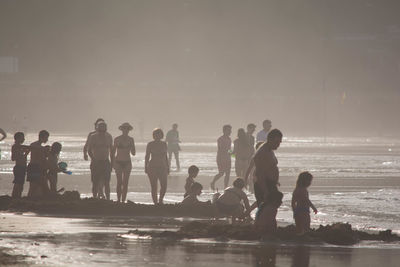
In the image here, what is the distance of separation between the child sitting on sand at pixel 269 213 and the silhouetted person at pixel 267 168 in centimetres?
12

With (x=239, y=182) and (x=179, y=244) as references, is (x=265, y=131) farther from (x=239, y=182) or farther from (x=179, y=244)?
(x=179, y=244)

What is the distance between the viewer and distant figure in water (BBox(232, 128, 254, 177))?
21328mm

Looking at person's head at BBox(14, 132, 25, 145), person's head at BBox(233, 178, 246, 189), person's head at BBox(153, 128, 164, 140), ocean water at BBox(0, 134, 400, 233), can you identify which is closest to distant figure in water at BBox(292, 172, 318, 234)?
person's head at BBox(233, 178, 246, 189)

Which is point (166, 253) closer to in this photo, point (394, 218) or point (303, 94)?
point (394, 218)

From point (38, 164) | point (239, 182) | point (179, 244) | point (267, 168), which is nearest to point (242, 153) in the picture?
point (38, 164)

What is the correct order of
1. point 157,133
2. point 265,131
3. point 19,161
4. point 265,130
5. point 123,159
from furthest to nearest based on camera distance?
point 265,131, point 265,130, point 123,159, point 157,133, point 19,161

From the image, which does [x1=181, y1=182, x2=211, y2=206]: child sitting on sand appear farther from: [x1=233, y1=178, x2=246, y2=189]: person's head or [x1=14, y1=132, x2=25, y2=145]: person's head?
[x1=14, y1=132, x2=25, y2=145]: person's head

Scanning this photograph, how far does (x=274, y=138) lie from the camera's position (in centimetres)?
1330

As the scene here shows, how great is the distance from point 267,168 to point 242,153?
7.91m

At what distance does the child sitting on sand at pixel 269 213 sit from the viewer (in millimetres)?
13188

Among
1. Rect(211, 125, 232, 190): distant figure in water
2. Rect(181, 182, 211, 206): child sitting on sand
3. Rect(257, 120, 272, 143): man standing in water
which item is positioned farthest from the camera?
Rect(211, 125, 232, 190): distant figure in water

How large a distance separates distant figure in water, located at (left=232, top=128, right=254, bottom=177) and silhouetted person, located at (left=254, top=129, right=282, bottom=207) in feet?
25.6

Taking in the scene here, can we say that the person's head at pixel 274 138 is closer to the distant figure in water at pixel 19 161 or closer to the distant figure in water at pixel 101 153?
the distant figure in water at pixel 19 161

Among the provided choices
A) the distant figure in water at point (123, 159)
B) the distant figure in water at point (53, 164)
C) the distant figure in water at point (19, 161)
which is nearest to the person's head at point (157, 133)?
the distant figure in water at point (123, 159)
